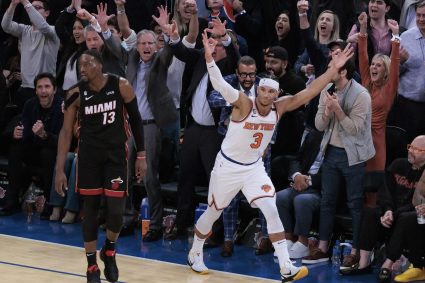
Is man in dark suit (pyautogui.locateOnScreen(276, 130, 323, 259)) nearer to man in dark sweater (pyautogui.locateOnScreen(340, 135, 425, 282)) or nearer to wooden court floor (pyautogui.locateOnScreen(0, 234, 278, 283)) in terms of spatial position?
man in dark sweater (pyautogui.locateOnScreen(340, 135, 425, 282))

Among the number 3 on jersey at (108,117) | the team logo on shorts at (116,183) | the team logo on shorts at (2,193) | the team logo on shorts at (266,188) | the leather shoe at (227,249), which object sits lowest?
the leather shoe at (227,249)

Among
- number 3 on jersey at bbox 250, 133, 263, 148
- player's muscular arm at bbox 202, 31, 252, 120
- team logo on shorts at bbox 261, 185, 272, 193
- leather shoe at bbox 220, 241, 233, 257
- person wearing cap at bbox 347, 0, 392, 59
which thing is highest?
person wearing cap at bbox 347, 0, 392, 59

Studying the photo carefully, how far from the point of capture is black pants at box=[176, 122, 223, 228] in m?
12.3

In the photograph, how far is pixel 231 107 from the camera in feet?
39.0

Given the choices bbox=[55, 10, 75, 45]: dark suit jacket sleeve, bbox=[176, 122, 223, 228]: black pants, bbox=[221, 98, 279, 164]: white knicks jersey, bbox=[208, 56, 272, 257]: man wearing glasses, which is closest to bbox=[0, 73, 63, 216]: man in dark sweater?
bbox=[55, 10, 75, 45]: dark suit jacket sleeve

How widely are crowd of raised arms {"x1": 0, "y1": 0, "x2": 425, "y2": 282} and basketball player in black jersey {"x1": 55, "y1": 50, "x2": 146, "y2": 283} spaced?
0.01 m

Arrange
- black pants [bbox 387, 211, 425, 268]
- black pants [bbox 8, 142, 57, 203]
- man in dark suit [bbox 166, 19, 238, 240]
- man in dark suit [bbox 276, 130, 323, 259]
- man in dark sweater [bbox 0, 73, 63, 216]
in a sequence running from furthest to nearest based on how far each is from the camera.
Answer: black pants [bbox 8, 142, 57, 203], man in dark sweater [bbox 0, 73, 63, 216], man in dark suit [bbox 166, 19, 238, 240], man in dark suit [bbox 276, 130, 323, 259], black pants [bbox 387, 211, 425, 268]

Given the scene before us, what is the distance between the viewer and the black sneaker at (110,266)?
10180 mm

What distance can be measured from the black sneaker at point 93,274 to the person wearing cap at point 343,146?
2.82 metres

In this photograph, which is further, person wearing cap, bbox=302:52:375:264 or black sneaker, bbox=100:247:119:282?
person wearing cap, bbox=302:52:375:264

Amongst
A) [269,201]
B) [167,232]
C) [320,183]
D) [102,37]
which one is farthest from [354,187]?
[102,37]

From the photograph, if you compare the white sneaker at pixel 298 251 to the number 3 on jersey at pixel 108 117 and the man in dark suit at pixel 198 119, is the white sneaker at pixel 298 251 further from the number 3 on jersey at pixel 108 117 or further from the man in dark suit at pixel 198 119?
the number 3 on jersey at pixel 108 117

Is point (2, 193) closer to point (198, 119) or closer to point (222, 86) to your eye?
point (198, 119)

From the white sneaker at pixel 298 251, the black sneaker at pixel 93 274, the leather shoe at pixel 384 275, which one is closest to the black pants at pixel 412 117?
the white sneaker at pixel 298 251
